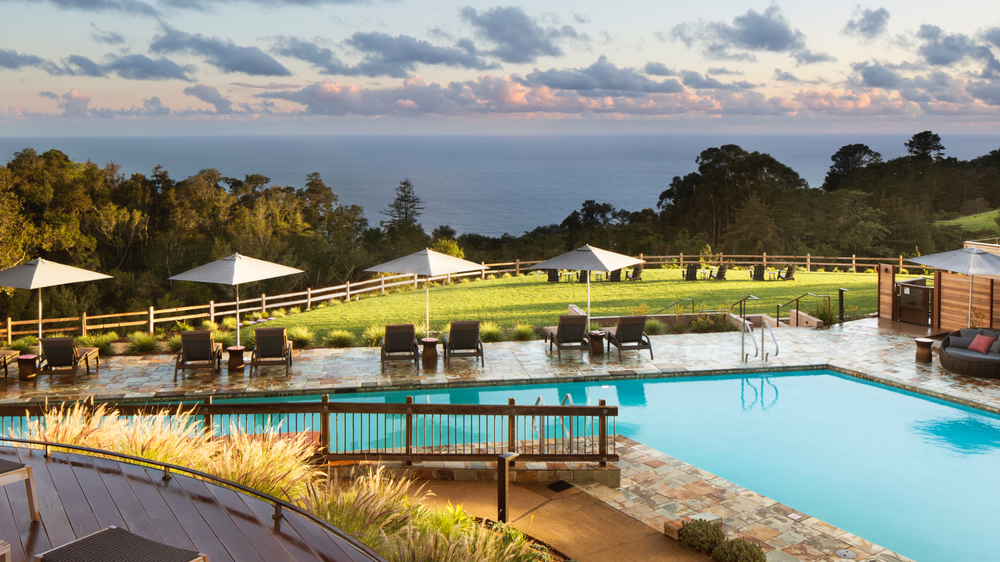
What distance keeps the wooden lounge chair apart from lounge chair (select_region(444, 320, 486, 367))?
842 centimetres

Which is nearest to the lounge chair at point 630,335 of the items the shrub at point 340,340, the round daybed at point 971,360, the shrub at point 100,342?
the round daybed at point 971,360

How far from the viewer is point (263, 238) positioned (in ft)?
122

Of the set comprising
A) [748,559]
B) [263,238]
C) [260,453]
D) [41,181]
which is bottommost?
[748,559]

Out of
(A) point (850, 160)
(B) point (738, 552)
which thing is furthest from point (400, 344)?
(A) point (850, 160)

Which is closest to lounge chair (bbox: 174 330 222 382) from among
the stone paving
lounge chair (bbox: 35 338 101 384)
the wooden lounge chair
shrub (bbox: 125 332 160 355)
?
the stone paving

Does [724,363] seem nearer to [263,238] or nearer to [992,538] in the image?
[992,538]

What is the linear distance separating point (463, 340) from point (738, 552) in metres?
7.55

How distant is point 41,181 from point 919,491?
36579 millimetres

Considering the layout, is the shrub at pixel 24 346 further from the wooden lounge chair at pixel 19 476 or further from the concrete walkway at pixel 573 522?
the wooden lounge chair at pixel 19 476

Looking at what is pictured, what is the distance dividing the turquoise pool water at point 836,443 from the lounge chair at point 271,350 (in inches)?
50.4

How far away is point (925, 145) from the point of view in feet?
173

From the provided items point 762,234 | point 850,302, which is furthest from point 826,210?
point 850,302

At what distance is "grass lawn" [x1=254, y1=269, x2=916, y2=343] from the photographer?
18078mm

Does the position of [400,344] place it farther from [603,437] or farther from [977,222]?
[977,222]
